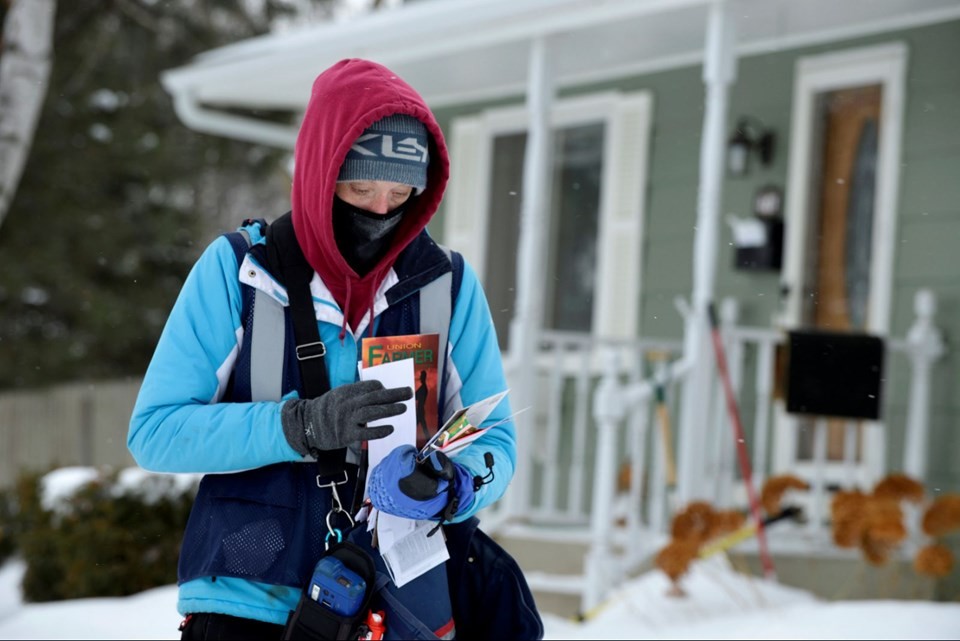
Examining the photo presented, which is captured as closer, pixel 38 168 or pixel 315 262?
pixel 315 262

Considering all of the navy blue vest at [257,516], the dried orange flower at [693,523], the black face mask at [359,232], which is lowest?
the dried orange flower at [693,523]

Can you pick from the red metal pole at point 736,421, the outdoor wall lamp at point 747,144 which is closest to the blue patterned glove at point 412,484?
the red metal pole at point 736,421

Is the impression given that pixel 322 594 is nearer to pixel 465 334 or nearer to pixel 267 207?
pixel 465 334

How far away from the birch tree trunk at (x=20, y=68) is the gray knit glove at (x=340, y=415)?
5.29 m

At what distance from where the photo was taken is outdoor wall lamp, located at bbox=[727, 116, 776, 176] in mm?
6746

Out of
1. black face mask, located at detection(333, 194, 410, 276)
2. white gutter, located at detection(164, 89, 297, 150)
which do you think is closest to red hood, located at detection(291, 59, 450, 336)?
black face mask, located at detection(333, 194, 410, 276)

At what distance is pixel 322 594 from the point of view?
1795mm

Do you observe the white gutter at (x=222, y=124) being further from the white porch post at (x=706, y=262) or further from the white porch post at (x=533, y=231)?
the white porch post at (x=706, y=262)

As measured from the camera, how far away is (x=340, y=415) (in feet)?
5.74

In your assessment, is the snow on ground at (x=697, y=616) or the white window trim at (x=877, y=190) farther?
the white window trim at (x=877, y=190)

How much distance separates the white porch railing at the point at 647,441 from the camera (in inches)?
217

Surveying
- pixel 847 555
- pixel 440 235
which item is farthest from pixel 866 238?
pixel 440 235

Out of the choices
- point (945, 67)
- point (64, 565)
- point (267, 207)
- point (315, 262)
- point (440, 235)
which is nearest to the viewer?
point (315, 262)

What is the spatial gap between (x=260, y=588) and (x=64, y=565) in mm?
4925
